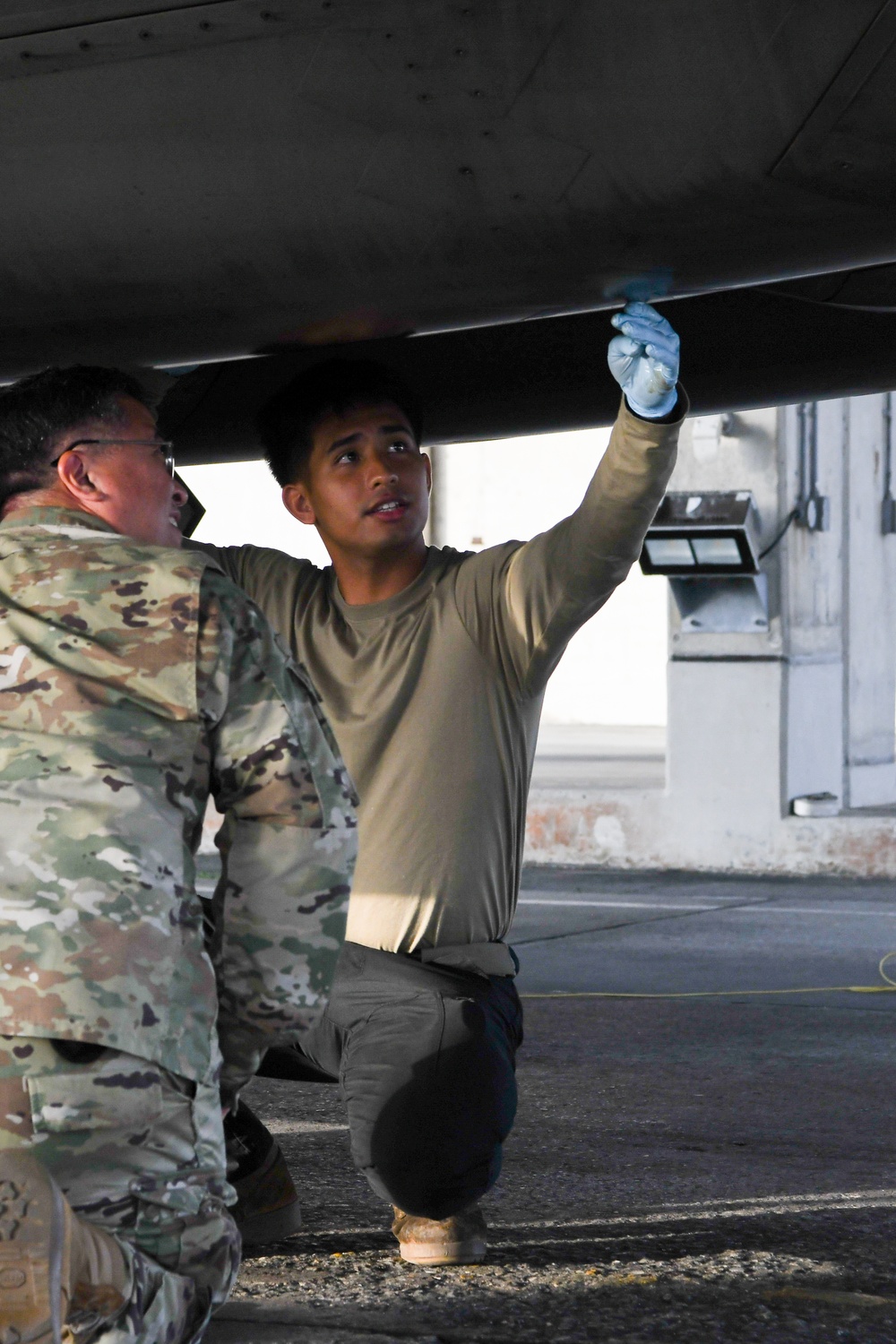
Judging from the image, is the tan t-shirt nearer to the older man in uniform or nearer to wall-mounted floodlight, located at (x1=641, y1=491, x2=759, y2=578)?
the older man in uniform

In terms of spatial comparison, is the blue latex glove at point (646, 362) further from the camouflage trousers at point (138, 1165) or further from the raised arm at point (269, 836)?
the camouflage trousers at point (138, 1165)

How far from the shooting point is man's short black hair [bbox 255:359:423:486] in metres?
3.23

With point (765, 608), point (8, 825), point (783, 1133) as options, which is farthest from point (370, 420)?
point (765, 608)

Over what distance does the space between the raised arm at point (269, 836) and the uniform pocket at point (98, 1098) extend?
8.1 inches

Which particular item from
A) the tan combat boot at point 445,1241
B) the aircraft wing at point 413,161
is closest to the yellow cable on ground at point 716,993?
the tan combat boot at point 445,1241

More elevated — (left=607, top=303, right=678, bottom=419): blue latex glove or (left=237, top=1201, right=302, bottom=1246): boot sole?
(left=607, top=303, right=678, bottom=419): blue latex glove

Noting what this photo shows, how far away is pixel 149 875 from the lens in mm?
1962

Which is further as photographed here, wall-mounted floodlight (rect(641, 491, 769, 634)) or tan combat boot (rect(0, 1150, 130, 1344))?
wall-mounted floodlight (rect(641, 491, 769, 634))

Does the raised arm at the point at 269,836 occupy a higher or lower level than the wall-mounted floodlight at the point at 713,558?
lower

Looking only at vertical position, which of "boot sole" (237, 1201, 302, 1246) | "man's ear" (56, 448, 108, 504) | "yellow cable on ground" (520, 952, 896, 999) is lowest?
"boot sole" (237, 1201, 302, 1246)

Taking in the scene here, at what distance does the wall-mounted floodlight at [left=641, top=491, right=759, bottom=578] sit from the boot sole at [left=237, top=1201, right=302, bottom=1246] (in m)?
6.16

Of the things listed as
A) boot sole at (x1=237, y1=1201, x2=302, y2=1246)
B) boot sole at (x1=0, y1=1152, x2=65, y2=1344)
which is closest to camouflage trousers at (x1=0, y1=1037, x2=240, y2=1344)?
boot sole at (x1=0, y1=1152, x2=65, y2=1344)

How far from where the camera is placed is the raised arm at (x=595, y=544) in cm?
281

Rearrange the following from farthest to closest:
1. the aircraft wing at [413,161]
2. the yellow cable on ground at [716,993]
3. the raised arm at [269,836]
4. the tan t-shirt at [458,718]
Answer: the yellow cable on ground at [716,993] → the tan t-shirt at [458,718] → the aircraft wing at [413,161] → the raised arm at [269,836]
